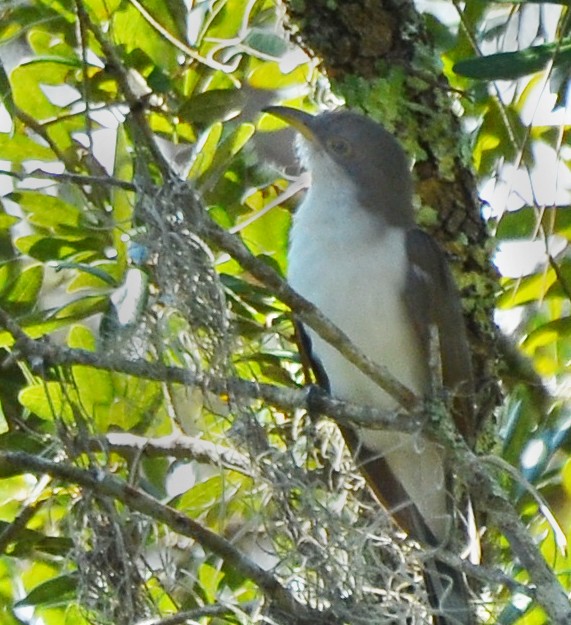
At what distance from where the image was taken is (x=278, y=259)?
386cm

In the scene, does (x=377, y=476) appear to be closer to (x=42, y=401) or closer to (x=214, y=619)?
(x=214, y=619)

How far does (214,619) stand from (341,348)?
3.22ft

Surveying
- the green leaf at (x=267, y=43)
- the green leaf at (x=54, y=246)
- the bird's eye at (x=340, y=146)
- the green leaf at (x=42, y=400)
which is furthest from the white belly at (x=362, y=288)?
the green leaf at (x=42, y=400)

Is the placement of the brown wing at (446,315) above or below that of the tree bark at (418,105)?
below

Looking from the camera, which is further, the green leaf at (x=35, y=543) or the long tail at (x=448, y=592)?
the green leaf at (x=35, y=543)

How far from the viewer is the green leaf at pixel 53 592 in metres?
3.41

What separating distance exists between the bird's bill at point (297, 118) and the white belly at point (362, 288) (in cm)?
17

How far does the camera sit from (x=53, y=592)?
3422 mm

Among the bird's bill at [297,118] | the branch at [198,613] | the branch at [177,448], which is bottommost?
the branch at [198,613]

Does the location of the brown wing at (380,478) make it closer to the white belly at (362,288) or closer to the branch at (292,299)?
the white belly at (362,288)

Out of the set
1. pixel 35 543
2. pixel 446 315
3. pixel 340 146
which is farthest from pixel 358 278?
pixel 35 543

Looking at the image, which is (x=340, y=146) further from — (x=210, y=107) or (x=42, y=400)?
(x=42, y=400)

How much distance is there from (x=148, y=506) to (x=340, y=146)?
138 centimetres

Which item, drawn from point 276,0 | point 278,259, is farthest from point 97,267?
point 276,0
